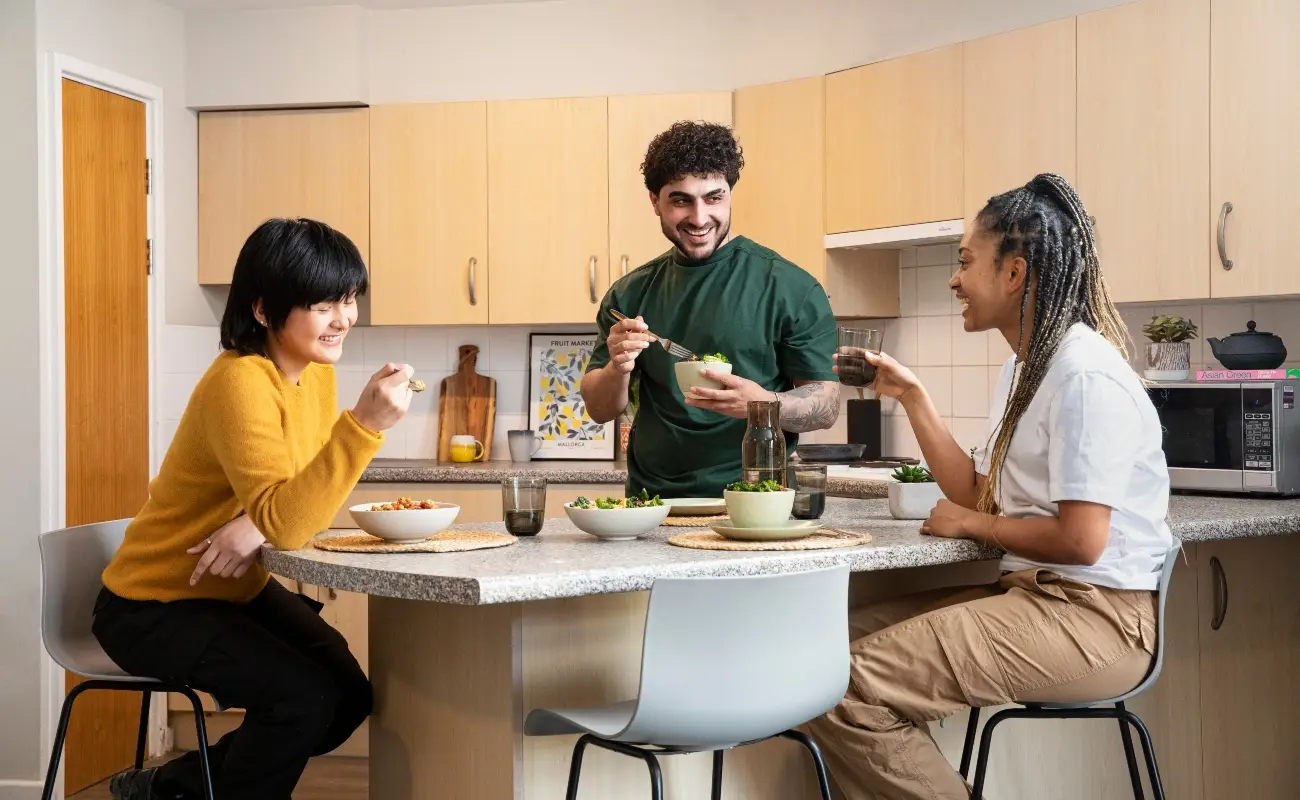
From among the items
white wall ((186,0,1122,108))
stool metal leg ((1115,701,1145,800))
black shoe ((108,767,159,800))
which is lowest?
black shoe ((108,767,159,800))

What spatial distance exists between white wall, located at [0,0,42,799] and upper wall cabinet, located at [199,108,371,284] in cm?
81

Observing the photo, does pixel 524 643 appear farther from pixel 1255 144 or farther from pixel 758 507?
pixel 1255 144

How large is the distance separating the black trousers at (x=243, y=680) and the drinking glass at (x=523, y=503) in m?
0.40

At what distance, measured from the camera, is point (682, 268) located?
9.11ft

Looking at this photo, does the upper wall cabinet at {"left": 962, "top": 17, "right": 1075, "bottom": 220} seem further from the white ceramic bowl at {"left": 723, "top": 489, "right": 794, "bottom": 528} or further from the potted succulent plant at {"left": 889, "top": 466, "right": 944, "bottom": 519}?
the white ceramic bowl at {"left": 723, "top": 489, "right": 794, "bottom": 528}

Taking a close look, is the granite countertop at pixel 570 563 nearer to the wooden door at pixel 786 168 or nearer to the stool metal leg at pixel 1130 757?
the stool metal leg at pixel 1130 757

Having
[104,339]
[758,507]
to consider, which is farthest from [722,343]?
[104,339]

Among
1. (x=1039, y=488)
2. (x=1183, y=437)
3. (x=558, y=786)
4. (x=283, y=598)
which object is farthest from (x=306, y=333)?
(x=1183, y=437)

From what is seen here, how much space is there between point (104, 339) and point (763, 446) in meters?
2.73

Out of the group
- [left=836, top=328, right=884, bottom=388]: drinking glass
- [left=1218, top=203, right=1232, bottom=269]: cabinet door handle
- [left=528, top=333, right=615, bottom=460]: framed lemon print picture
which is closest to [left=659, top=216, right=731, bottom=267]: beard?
[left=836, top=328, right=884, bottom=388]: drinking glass

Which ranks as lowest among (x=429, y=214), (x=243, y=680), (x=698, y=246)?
(x=243, y=680)

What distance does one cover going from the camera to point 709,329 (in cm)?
270

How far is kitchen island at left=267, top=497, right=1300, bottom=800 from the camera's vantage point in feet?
5.57

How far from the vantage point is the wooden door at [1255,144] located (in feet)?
9.82
